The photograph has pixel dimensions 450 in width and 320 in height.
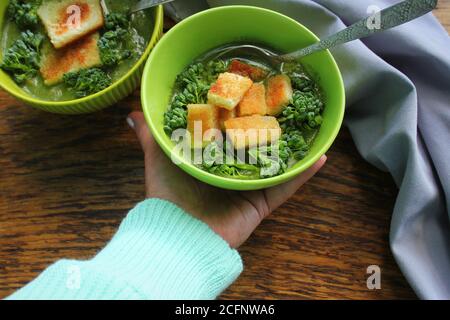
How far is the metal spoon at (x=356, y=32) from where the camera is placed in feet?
2.96

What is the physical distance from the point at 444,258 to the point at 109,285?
2.31 feet

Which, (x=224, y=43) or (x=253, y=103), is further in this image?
(x=224, y=43)

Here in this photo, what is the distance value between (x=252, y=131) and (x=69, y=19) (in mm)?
499

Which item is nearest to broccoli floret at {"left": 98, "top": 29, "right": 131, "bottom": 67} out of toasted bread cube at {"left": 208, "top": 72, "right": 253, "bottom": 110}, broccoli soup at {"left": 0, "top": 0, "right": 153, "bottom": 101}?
broccoli soup at {"left": 0, "top": 0, "right": 153, "bottom": 101}

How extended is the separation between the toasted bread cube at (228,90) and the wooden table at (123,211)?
0.27m

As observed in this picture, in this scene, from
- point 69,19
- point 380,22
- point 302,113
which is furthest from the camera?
point 69,19

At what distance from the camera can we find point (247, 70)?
3.79 feet

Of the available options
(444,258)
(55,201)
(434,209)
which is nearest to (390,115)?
(434,209)

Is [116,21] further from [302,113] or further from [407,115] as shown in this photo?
[407,115]

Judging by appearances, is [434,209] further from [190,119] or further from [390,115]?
[190,119]

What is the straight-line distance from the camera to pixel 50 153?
1.24 metres

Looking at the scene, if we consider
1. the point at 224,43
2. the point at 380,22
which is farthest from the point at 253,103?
the point at 380,22

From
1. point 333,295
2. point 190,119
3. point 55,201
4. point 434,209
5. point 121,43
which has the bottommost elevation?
point 333,295

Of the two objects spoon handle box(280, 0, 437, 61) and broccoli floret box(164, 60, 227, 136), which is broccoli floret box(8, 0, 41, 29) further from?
spoon handle box(280, 0, 437, 61)
